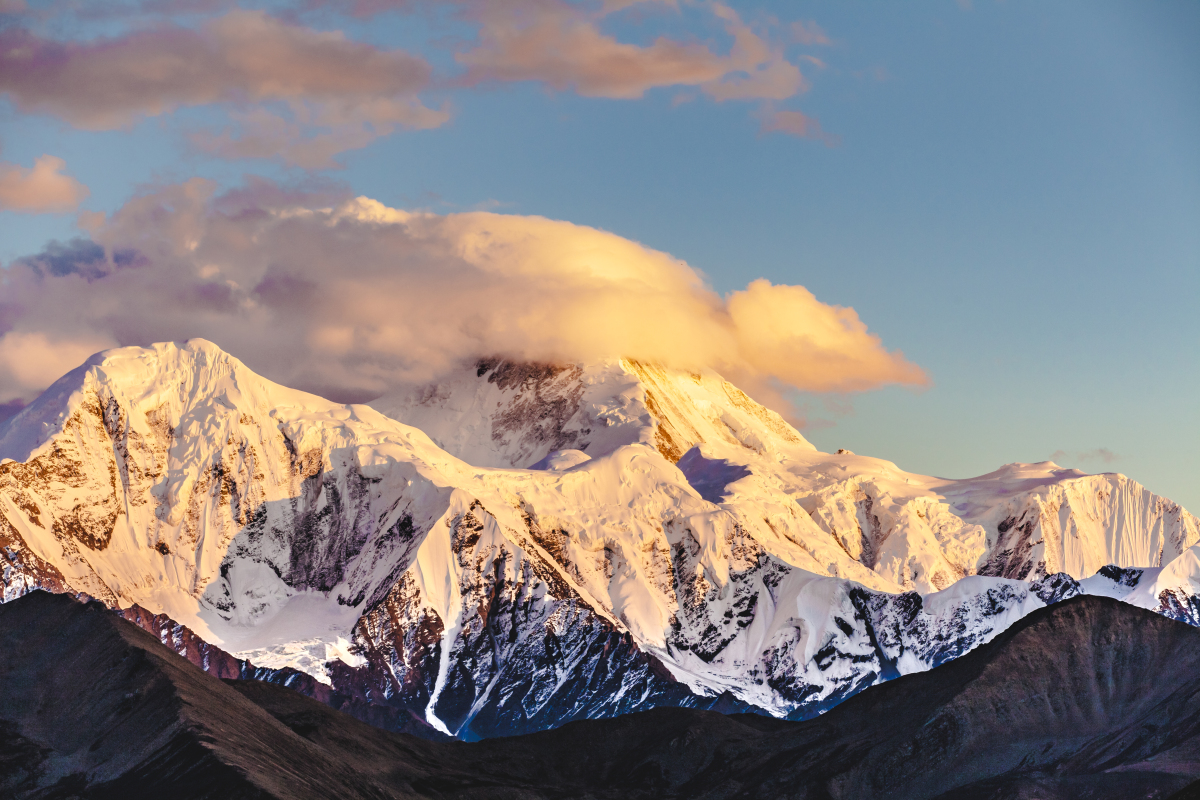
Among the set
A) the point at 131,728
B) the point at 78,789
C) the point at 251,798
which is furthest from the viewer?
the point at 131,728

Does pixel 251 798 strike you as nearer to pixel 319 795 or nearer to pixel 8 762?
pixel 319 795

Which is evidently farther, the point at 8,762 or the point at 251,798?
the point at 8,762

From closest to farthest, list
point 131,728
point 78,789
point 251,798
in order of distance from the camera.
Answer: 1. point 251,798
2. point 78,789
3. point 131,728

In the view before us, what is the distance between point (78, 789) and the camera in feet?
608

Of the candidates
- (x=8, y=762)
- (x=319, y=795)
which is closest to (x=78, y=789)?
(x=8, y=762)

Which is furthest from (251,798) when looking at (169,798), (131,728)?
(131,728)

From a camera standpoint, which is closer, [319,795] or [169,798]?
[169,798]

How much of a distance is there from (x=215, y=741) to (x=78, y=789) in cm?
1427

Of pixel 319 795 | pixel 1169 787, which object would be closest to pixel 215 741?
pixel 319 795

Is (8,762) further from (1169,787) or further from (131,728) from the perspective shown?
(1169,787)

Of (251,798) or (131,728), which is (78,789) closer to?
(131,728)

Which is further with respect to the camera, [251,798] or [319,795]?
[319,795]

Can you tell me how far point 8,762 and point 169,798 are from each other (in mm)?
28651

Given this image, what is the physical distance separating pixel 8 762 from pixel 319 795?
3321 centimetres
